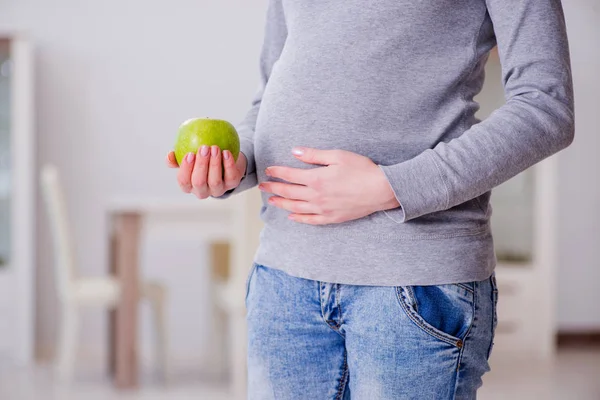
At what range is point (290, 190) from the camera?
0.89 metres

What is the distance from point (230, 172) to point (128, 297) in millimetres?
2543

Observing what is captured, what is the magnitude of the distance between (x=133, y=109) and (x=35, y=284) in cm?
113

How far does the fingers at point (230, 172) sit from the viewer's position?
91 cm

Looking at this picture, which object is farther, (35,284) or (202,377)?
(35,284)

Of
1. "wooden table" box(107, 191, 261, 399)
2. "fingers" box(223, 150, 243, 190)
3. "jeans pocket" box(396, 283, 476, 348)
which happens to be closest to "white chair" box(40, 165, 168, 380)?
"wooden table" box(107, 191, 261, 399)

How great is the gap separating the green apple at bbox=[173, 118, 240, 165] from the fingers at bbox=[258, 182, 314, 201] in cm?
8

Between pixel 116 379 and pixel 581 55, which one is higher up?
pixel 581 55

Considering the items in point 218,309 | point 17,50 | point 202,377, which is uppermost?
point 17,50

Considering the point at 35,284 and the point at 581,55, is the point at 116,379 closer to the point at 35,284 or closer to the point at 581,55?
the point at 35,284

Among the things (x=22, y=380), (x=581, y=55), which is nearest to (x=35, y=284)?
(x=22, y=380)

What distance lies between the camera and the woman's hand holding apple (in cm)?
90

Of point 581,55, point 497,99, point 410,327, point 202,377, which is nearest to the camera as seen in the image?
point 410,327

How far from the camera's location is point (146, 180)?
4.37m

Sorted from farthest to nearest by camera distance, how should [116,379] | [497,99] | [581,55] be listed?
[581,55] < [497,99] < [116,379]
